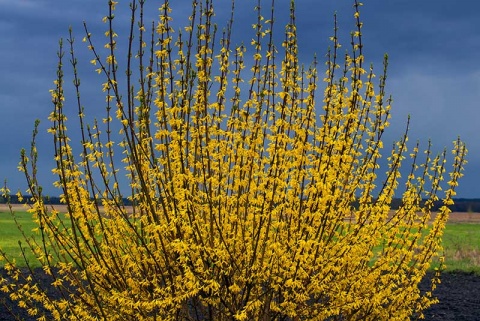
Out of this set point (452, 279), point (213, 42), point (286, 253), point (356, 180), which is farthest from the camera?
point (452, 279)

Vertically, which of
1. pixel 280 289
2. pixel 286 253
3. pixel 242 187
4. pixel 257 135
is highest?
pixel 257 135

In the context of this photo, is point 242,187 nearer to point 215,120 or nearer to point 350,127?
point 215,120

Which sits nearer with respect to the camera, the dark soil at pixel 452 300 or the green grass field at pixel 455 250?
the dark soil at pixel 452 300

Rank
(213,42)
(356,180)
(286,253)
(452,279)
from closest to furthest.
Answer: (286,253) < (213,42) < (356,180) < (452,279)

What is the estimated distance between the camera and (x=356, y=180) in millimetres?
7465

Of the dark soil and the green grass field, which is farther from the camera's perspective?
the green grass field

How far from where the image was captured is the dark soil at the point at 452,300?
1251 cm

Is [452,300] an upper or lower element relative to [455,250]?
lower

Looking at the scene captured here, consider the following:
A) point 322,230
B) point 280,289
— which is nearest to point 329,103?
point 322,230

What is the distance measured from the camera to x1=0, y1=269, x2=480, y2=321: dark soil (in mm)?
12505

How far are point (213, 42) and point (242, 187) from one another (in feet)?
5.10

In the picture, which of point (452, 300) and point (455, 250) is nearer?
point (452, 300)

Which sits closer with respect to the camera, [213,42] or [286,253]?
[286,253]

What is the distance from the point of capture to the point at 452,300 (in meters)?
14.4
